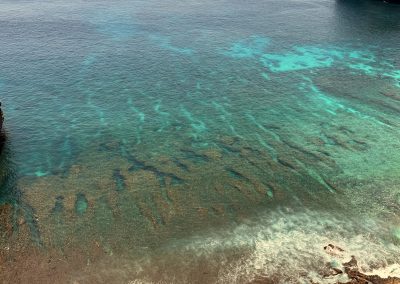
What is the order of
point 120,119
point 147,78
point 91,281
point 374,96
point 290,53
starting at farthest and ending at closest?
1. point 290,53
2. point 147,78
3. point 374,96
4. point 120,119
5. point 91,281

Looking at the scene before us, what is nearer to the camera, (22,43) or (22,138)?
(22,138)

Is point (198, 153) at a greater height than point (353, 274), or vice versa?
point (198, 153)

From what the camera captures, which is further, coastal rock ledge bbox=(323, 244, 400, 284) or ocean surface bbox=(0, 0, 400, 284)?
ocean surface bbox=(0, 0, 400, 284)

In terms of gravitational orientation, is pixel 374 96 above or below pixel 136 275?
above

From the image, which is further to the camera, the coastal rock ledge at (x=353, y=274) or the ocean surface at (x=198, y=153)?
the ocean surface at (x=198, y=153)

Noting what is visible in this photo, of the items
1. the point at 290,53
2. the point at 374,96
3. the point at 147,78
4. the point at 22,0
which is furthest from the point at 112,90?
the point at 22,0

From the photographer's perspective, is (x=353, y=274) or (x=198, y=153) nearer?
(x=353, y=274)

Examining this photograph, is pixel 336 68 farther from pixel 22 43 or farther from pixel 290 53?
pixel 22 43

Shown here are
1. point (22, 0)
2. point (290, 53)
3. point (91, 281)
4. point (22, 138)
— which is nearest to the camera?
point (91, 281)
